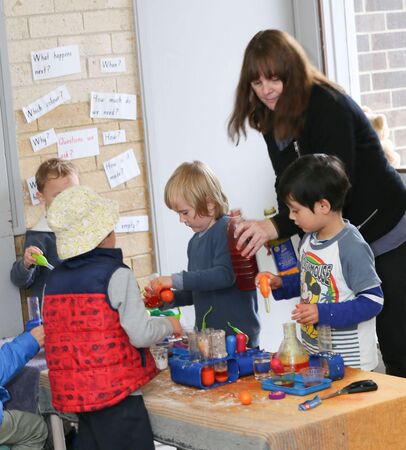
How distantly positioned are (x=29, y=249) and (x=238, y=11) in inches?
67.5

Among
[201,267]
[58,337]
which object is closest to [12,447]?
[58,337]

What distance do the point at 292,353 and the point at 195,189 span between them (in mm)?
910

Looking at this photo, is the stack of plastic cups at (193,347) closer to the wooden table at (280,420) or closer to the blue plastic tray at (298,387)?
the wooden table at (280,420)

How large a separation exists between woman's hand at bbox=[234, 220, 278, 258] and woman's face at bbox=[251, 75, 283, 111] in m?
0.40

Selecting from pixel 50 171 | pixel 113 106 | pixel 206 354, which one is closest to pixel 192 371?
pixel 206 354

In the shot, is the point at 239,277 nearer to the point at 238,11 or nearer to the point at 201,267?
the point at 201,267

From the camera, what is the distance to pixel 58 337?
8.59ft

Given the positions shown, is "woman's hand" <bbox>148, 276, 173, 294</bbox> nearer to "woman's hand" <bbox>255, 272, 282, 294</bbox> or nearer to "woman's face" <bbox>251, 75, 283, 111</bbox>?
"woman's hand" <bbox>255, 272, 282, 294</bbox>

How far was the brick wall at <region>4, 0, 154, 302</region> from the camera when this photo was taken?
3.98 meters

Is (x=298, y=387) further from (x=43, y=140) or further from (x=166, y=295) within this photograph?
(x=43, y=140)

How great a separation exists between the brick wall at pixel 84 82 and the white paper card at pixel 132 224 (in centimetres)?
2

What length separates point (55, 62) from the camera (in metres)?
4.06

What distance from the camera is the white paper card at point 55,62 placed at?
402cm

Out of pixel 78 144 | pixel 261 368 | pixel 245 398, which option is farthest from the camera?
pixel 78 144
